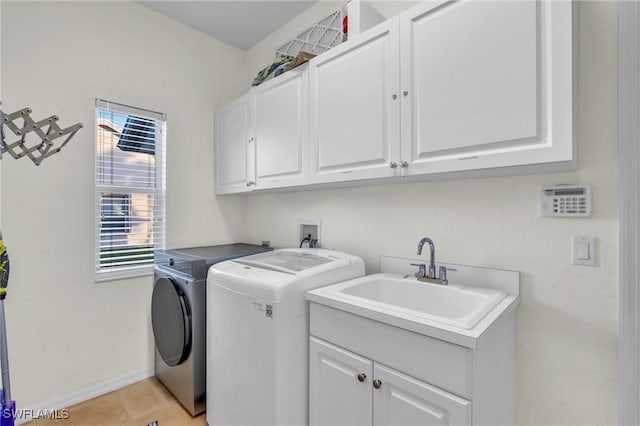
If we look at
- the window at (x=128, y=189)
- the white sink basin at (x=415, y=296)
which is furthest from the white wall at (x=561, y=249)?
the window at (x=128, y=189)

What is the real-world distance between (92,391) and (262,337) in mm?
1576

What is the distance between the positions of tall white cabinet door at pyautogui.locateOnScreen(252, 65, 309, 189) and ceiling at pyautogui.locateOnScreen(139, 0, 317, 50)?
0.66 metres

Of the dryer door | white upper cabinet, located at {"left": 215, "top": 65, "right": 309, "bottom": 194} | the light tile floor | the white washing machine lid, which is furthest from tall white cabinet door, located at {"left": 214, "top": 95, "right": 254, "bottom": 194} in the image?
the light tile floor

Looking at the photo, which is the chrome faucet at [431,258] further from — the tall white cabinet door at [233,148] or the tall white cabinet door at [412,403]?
the tall white cabinet door at [233,148]

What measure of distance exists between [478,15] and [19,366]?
9.79 ft

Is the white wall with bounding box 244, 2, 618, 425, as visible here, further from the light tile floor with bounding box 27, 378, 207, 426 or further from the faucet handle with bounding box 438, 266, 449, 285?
the light tile floor with bounding box 27, 378, 207, 426

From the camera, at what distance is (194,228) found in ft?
8.46

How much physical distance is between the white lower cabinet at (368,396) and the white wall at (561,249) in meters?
0.59

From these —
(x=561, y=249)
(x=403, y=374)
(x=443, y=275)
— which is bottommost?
(x=403, y=374)

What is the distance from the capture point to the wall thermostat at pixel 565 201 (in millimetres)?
1177

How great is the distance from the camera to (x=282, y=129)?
202cm

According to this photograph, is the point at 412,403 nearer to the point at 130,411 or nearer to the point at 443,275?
the point at 443,275

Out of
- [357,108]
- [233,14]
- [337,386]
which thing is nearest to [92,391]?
[337,386]

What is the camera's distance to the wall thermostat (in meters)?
1.18
